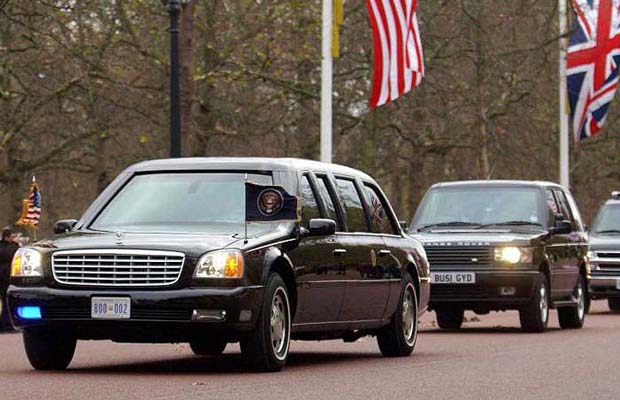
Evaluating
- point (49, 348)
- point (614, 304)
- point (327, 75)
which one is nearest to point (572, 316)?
point (327, 75)

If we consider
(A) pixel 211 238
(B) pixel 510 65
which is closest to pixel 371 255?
(A) pixel 211 238

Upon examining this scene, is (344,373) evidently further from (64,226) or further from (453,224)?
(453,224)

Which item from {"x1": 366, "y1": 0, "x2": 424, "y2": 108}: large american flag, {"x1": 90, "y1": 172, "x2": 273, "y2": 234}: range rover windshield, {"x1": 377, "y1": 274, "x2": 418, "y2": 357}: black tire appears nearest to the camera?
{"x1": 90, "y1": 172, "x2": 273, "y2": 234}: range rover windshield

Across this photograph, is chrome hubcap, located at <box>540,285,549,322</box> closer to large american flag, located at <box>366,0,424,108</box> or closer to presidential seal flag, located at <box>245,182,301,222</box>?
large american flag, located at <box>366,0,424,108</box>

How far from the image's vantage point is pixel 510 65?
41156mm

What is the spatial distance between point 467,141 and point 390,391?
33.3m

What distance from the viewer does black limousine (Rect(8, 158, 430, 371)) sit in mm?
13234

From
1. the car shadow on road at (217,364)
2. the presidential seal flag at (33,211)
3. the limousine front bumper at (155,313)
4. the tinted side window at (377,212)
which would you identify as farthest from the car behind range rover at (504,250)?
the limousine front bumper at (155,313)

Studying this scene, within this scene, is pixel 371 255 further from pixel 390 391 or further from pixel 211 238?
pixel 390 391

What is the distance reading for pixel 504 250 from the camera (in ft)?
72.3

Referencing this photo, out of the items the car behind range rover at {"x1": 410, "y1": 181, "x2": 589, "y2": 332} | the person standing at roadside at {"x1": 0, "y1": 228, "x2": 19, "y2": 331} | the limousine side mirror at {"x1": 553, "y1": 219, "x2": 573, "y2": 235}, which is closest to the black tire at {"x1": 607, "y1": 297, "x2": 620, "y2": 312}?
the car behind range rover at {"x1": 410, "y1": 181, "x2": 589, "y2": 332}

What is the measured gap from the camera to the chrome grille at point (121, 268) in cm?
1326

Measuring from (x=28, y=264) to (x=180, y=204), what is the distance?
1444 mm

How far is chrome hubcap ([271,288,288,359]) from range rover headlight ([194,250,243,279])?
0.61 m
